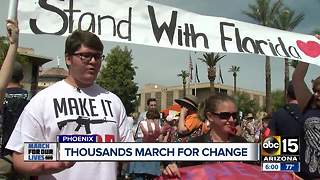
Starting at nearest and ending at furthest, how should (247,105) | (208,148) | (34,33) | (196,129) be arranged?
(208,148) → (34,33) → (196,129) → (247,105)

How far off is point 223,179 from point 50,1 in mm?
1823

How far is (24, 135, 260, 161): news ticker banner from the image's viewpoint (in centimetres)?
260

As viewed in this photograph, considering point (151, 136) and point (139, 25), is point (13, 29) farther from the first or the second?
point (139, 25)

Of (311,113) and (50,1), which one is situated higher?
(50,1)

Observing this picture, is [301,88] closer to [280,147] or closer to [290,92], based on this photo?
[290,92]

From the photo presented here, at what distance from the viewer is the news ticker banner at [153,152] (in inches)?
102

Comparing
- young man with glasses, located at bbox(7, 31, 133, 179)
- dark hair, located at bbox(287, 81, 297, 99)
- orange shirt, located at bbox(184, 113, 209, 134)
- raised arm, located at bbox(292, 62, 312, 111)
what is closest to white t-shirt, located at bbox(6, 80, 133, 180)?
young man with glasses, located at bbox(7, 31, 133, 179)

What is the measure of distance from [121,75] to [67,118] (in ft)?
168

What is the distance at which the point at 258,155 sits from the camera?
263 cm

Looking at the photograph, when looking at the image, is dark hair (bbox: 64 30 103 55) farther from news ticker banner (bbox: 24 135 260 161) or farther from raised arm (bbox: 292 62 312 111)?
raised arm (bbox: 292 62 312 111)

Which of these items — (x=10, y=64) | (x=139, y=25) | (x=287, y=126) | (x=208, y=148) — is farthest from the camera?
(x=287, y=126)

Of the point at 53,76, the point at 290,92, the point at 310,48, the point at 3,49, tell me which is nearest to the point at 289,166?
the point at 310,48

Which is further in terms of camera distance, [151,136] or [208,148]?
[151,136]

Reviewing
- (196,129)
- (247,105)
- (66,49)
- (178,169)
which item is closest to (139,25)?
(66,49)
